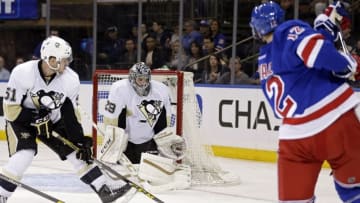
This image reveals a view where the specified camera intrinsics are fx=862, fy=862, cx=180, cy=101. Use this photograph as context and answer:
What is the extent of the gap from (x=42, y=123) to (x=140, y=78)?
4.68ft

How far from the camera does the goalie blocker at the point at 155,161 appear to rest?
5688 millimetres

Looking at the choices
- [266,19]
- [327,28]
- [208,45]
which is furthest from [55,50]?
[208,45]

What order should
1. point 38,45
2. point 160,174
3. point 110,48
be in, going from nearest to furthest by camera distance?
point 160,174 < point 110,48 < point 38,45

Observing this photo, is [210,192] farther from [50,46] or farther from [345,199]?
[345,199]

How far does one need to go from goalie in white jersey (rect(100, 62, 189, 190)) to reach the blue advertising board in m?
5.32

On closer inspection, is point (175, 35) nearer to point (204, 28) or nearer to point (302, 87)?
point (204, 28)

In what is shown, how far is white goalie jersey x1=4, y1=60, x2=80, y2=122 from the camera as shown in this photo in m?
4.45

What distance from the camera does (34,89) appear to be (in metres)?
4.48

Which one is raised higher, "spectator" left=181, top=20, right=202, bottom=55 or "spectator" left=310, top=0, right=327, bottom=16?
"spectator" left=310, top=0, right=327, bottom=16

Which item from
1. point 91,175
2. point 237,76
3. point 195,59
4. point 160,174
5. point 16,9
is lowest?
point 160,174

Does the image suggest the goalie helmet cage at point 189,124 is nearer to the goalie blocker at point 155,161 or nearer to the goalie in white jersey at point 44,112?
the goalie blocker at point 155,161

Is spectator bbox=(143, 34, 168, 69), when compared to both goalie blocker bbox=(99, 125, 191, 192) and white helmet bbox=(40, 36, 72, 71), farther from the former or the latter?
white helmet bbox=(40, 36, 72, 71)

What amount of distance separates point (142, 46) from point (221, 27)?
1110 millimetres

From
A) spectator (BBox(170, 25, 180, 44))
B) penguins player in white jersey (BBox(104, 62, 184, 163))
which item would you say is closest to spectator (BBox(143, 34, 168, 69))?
spectator (BBox(170, 25, 180, 44))
